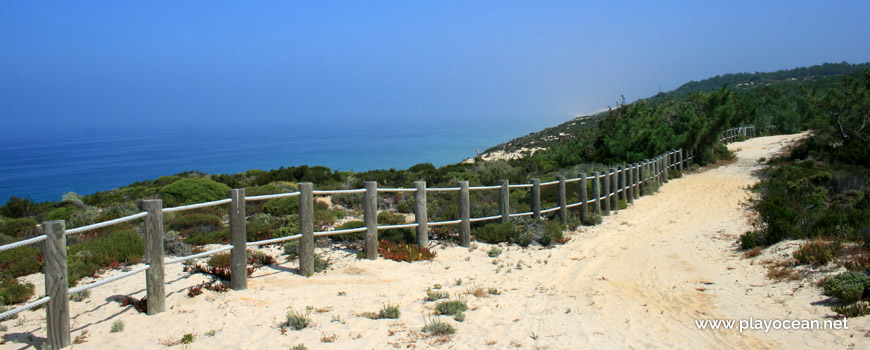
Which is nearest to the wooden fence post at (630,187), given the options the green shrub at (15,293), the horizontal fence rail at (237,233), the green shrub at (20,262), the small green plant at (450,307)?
the horizontal fence rail at (237,233)

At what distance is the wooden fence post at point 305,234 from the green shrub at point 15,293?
10.3 ft

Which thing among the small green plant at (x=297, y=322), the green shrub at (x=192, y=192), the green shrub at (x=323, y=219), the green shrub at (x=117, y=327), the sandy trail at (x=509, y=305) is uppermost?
the green shrub at (x=192, y=192)

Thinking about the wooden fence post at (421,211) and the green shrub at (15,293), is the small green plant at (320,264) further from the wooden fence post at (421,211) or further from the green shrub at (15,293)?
the green shrub at (15,293)

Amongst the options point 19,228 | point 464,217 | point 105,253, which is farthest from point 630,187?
point 19,228

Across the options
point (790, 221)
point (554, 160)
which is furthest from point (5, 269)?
point (554, 160)

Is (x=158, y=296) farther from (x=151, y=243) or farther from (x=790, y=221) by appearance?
(x=790, y=221)

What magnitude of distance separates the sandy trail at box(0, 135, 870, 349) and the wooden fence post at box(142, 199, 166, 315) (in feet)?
0.60

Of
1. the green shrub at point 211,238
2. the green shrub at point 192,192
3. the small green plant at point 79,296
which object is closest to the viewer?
the small green plant at point 79,296

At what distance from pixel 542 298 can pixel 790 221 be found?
4928 millimetres

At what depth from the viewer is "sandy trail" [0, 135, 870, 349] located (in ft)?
17.0

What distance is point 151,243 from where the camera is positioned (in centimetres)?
579

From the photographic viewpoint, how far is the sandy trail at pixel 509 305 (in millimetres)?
5195

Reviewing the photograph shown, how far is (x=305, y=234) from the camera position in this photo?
7.52 meters

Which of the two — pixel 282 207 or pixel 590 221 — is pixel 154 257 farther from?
pixel 590 221
